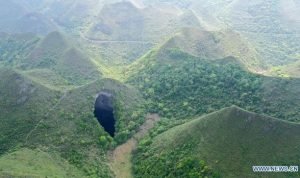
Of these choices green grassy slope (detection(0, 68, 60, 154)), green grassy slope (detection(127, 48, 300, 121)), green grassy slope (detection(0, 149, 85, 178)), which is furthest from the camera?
green grassy slope (detection(127, 48, 300, 121))

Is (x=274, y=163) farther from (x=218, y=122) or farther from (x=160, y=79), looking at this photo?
(x=160, y=79)

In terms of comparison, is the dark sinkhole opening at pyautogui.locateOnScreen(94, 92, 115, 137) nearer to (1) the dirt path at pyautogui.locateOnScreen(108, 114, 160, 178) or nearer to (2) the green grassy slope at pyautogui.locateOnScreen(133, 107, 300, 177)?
(1) the dirt path at pyautogui.locateOnScreen(108, 114, 160, 178)

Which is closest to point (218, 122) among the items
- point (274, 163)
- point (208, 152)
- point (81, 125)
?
point (208, 152)

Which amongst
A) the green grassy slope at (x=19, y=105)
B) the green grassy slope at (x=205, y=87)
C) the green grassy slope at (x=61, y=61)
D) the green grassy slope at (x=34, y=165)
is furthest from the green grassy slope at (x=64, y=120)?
the green grassy slope at (x=61, y=61)

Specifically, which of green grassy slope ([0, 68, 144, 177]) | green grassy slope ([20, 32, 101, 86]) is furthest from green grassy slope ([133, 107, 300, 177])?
green grassy slope ([20, 32, 101, 86])

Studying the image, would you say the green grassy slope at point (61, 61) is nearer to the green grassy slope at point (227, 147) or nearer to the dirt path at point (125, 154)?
the dirt path at point (125, 154)

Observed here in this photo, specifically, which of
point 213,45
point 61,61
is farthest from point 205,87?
point 61,61
